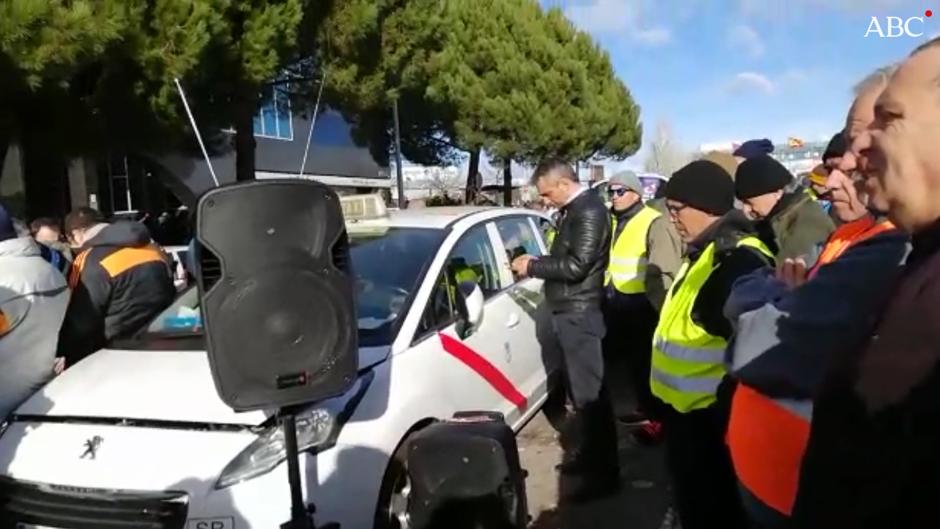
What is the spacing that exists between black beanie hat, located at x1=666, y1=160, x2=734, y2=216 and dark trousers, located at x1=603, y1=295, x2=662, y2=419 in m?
2.94

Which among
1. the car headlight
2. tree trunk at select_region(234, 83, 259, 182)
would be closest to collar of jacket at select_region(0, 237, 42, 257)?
the car headlight

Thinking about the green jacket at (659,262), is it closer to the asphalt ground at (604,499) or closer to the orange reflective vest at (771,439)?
the asphalt ground at (604,499)

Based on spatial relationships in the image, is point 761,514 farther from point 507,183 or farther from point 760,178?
point 507,183

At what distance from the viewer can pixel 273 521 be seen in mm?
3166

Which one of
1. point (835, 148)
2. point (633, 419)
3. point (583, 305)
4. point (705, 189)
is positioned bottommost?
point (633, 419)

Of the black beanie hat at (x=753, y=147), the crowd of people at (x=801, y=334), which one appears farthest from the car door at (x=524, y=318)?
the black beanie hat at (x=753, y=147)

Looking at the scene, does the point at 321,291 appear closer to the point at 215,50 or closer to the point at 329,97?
the point at 215,50

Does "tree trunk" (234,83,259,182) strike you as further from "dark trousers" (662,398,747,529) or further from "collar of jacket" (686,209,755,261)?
"dark trousers" (662,398,747,529)

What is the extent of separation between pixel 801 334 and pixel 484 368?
2.89 m

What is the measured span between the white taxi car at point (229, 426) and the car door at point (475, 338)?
12 millimetres

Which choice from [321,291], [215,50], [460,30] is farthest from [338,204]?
[460,30]

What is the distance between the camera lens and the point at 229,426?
338cm

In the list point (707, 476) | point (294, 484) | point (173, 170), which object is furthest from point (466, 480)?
point (173, 170)

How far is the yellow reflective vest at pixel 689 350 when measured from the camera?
290cm
